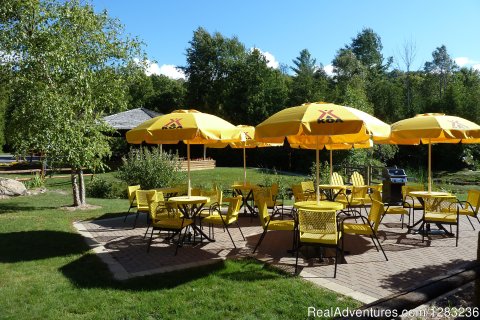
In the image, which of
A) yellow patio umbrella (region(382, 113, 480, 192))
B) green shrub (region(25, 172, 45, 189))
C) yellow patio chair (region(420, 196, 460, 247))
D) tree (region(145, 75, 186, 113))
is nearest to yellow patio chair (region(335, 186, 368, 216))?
yellow patio chair (region(420, 196, 460, 247))

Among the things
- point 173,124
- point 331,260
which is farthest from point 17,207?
point 331,260

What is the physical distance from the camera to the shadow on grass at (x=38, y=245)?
6789 mm

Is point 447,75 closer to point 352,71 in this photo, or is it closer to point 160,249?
→ point 352,71

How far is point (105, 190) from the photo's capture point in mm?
17219

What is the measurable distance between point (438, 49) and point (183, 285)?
6964 centimetres

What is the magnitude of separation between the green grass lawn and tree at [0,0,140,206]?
192 inches

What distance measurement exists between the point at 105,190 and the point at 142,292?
43.4 ft

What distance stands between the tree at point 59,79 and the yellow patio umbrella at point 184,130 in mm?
5101

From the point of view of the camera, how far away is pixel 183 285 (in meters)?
5.14

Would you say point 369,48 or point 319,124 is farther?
point 369,48

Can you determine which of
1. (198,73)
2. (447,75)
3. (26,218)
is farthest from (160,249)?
(447,75)

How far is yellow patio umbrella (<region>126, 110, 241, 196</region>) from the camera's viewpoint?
251 inches

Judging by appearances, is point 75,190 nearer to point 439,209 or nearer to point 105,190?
point 105,190

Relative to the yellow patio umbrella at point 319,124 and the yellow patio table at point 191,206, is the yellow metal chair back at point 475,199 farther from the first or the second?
the yellow patio table at point 191,206
